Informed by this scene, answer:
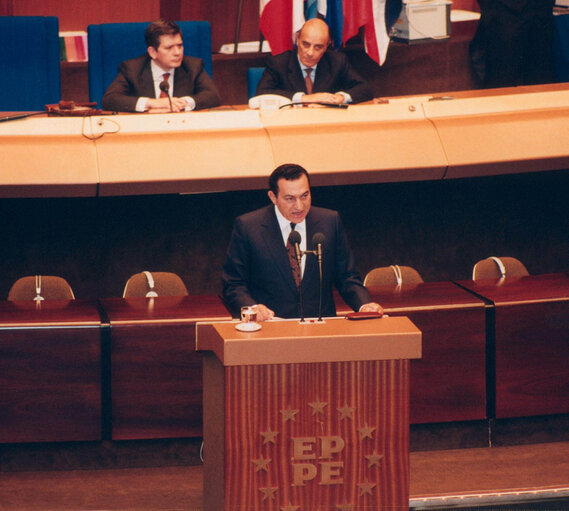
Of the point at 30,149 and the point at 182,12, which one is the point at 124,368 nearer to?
the point at 30,149

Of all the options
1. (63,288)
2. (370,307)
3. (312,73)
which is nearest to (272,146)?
(312,73)

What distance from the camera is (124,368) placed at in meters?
4.17

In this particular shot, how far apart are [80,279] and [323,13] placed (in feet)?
8.57

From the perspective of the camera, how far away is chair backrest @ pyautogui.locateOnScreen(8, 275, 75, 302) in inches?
177

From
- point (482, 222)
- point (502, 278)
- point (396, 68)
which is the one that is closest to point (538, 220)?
point (482, 222)

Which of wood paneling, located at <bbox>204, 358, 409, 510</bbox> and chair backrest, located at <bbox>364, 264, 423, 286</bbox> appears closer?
wood paneling, located at <bbox>204, 358, 409, 510</bbox>

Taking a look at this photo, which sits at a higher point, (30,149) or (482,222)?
(30,149)

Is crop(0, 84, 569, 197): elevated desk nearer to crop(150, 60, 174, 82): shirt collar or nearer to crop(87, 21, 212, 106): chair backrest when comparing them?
crop(150, 60, 174, 82): shirt collar

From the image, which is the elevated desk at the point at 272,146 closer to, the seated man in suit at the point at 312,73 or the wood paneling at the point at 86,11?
the seated man in suit at the point at 312,73

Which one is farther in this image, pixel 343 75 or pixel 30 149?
pixel 343 75

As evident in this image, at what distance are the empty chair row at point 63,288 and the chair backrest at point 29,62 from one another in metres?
1.89

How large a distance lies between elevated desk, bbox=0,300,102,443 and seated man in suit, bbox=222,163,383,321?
624 millimetres

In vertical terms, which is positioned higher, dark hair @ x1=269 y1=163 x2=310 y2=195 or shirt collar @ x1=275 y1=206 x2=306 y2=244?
dark hair @ x1=269 y1=163 x2=310 y2=195

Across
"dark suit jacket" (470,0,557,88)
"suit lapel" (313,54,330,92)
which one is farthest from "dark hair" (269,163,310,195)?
"dark suit jacket" (470,0,557,88)
